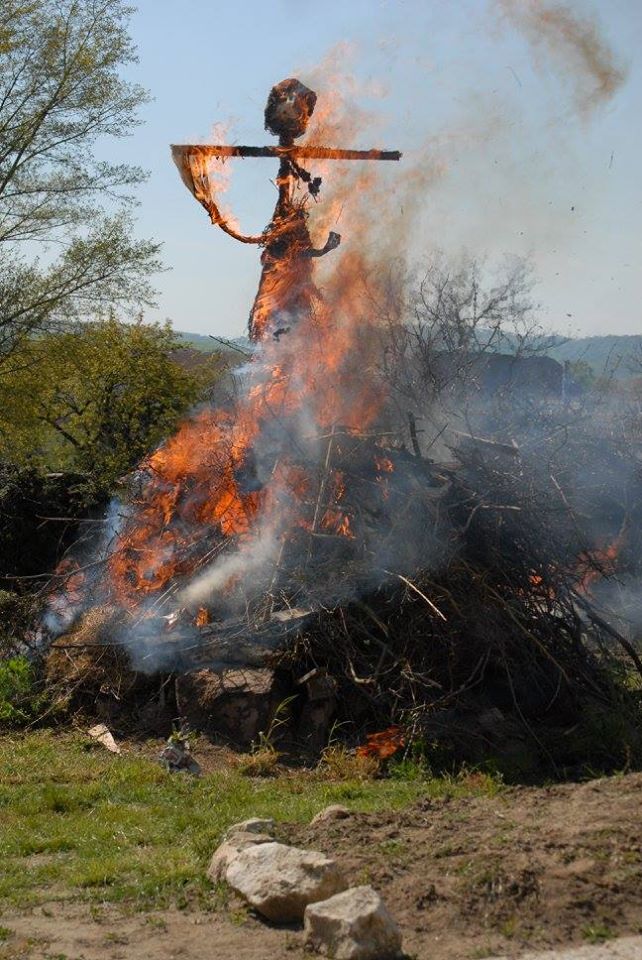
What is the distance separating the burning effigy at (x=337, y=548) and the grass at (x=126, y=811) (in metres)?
1.08

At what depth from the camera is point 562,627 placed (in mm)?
11008

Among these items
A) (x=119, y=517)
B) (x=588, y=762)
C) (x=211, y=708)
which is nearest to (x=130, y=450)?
(x=119, y=517)

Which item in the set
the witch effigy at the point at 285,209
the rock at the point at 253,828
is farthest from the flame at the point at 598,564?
the rock at the point at 253,828

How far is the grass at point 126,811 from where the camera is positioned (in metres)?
6.25

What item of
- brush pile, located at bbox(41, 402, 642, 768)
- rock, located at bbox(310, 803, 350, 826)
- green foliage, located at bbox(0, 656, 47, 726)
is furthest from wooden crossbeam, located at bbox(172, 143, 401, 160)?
rock, located at bbox(310, 803, 350, 826)

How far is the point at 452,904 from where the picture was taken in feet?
18.1

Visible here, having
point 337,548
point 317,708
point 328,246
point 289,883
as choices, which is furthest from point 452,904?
point 328,246

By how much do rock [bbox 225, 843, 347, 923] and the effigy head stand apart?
10.5m

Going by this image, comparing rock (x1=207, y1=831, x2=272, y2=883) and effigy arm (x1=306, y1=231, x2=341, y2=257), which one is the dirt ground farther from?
effigy arm (x1=306, y1=231, x2=341, y2=257)

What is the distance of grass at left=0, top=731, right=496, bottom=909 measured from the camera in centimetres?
625

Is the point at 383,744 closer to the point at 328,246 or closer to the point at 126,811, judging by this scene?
the point at 126,811

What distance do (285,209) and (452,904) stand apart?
33.7 feet

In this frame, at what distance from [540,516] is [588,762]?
8.83 feet

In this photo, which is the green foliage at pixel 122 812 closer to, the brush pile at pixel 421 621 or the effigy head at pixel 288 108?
the brush pile at pixel 421 621
